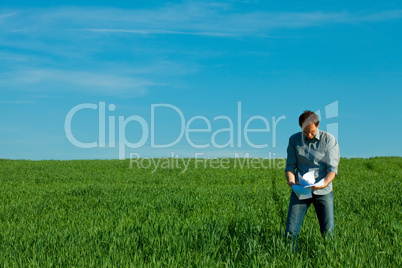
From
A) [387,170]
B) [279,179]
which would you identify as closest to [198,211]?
[279,179]

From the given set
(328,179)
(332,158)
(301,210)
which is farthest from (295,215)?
(332,158)

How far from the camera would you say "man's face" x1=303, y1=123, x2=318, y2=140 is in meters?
5.66

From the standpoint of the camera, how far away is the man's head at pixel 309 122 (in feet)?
18.4

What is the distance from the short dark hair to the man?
5 centimetres

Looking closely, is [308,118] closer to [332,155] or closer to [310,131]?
[310,131]

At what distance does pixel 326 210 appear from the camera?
5.92 m

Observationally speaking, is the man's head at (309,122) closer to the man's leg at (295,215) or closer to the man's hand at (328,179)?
the man's hand at (328,179)

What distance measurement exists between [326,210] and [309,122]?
4.78 feet

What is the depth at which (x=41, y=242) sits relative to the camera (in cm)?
669

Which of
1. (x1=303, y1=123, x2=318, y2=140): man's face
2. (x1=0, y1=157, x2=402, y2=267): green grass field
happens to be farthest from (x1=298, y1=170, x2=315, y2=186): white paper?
(x1=0, y1=157, x2=402, y2=267): green grass field

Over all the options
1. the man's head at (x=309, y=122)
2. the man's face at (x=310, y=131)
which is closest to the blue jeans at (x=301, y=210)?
the man's face at (x=310, y=131)

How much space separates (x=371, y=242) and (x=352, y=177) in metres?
16.6

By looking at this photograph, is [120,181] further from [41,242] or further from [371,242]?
[371,242]

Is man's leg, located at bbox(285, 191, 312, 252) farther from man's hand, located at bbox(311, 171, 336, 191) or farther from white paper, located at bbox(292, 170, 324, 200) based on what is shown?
man's hand, located at bbox(311, 171, 336, 191)
